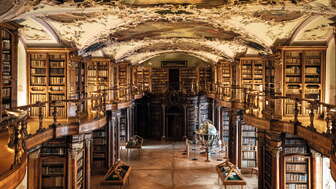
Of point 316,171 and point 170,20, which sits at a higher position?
point 170,20

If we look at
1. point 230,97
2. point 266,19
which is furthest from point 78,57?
point 230,97

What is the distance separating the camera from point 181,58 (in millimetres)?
21047

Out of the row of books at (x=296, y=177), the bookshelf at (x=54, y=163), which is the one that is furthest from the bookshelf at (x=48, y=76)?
the row of books at (x=296, y=177)

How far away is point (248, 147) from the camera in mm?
13102

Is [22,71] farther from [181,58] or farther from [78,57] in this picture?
[181,58]

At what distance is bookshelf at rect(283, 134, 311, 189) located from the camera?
8.71m

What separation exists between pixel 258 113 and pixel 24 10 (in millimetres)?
6822

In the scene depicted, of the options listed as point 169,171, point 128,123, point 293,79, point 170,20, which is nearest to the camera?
point 170,20

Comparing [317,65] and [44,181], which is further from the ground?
[317,65]

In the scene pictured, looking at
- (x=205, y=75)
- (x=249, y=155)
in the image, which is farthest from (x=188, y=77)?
(x=249, y=155)

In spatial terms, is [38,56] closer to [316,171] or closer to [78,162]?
[78,162]

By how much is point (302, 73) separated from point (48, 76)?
7342 millimetres

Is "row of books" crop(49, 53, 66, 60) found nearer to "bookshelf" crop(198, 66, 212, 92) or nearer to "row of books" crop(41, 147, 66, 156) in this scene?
"row of books" crop(41, 147, 66, 156)

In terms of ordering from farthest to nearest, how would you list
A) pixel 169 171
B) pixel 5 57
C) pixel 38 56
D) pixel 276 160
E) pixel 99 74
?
pixel 99 74 → pixel 169 171 → pixel 38 56 → pixel 276 160 → pixel 5 57
